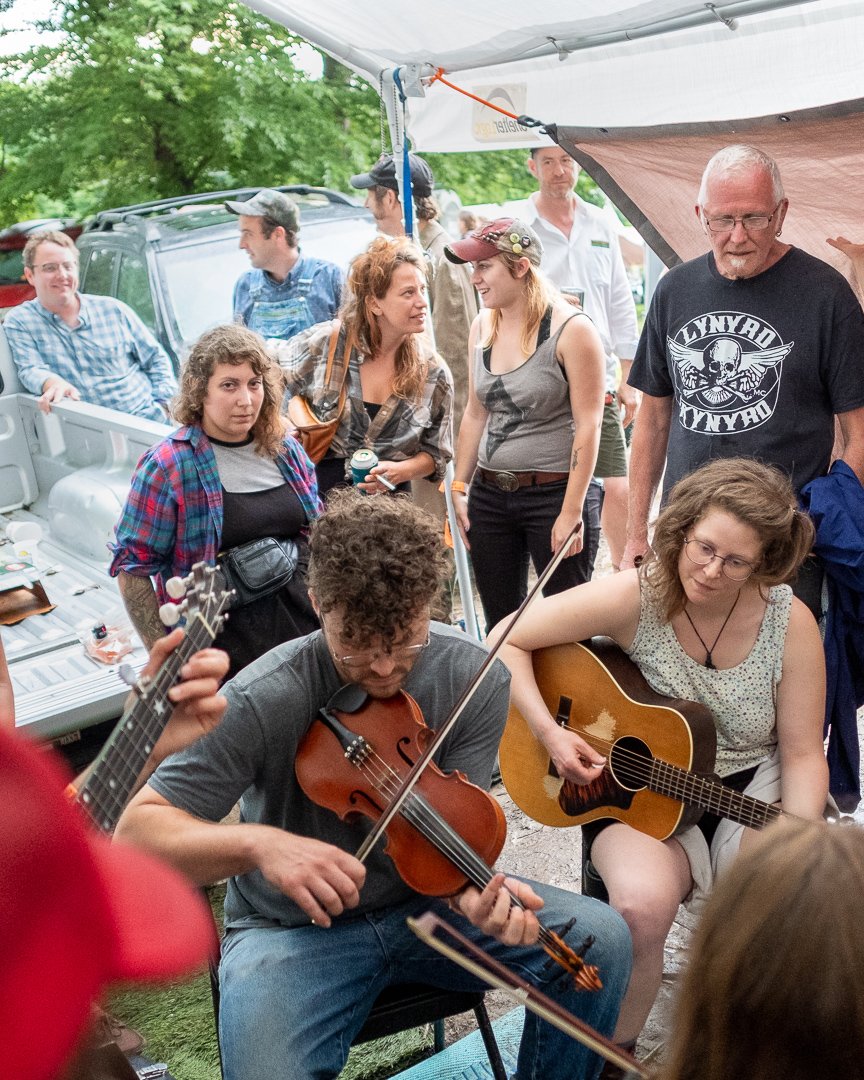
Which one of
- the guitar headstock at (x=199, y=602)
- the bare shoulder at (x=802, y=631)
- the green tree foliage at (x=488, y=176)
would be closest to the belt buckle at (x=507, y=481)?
the bare shoulder at (x=802, y=631)

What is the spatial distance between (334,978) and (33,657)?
6.40 feet

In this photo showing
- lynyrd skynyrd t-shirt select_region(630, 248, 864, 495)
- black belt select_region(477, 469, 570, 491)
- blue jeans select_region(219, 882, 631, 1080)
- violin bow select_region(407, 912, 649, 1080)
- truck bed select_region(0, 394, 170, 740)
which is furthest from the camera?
black belt select_region(477, 469, 570, 491)

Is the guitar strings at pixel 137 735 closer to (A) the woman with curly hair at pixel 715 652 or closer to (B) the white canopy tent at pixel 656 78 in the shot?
(A) the woman with curly hair at pixel 715 652

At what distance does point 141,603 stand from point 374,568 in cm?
125

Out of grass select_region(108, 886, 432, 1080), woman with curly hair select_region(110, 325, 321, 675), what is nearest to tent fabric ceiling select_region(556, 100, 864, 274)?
woman with curly hair select_region(110, 325, 321, 675)

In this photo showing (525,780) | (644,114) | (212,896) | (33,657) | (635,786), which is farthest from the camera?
(33,657)

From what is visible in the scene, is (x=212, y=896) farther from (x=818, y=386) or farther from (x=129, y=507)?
(x=818, y=386)

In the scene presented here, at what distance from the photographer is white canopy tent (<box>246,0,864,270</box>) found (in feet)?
8.93

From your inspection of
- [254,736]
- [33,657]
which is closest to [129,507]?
[33,657]

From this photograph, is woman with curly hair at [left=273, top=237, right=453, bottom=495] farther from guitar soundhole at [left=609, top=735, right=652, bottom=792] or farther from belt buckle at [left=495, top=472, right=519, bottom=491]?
guitar soundhole at [left=609, top=735, right=652, bottom=792]

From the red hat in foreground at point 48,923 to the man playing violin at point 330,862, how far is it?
3.23 feet

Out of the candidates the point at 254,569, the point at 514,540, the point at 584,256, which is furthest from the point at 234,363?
the point at 584,256

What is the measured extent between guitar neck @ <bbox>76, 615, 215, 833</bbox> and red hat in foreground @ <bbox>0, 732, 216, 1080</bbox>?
0.80 meters

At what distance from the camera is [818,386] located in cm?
266
